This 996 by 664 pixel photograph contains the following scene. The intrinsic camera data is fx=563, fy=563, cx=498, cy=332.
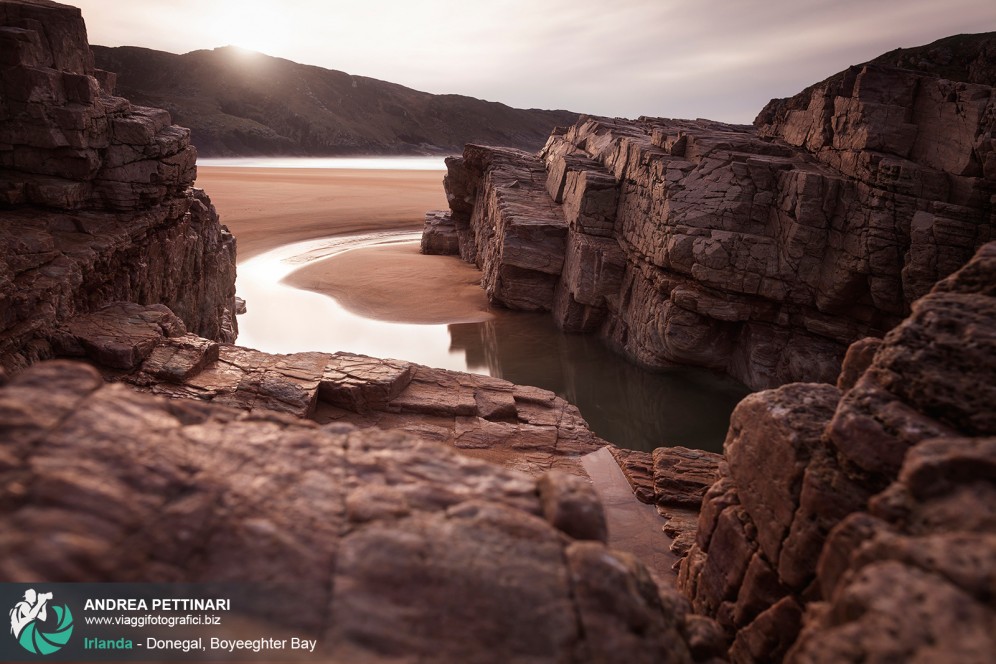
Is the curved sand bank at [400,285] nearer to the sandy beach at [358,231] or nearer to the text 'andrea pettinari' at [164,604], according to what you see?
the sandy beach at [358,231]

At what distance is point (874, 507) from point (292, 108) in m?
87.3

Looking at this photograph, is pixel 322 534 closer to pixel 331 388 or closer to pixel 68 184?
pixel 331 388

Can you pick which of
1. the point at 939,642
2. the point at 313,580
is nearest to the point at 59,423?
the point at 313,580

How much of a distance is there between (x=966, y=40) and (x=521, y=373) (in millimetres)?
21221

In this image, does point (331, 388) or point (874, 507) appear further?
point (331, 388)

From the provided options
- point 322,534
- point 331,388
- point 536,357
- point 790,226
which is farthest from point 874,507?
point 536,357

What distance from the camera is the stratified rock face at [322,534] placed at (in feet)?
8.08

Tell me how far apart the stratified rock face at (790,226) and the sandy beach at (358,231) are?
15.3 ft

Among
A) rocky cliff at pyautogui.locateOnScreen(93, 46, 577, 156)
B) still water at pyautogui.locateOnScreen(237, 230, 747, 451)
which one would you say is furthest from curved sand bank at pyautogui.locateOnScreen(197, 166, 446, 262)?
rocky cliff at pyautogui.locateOnScreen(93, 46, 577, 156)

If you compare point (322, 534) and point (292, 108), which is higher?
point (292, 108)

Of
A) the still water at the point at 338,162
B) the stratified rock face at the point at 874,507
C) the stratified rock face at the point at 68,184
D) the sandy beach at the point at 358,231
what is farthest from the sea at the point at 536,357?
the still water at the point at 338,162

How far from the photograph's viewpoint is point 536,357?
46.0 feet

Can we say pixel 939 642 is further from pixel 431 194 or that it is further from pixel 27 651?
pixel 431 194

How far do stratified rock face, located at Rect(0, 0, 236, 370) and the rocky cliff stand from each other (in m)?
63.8
